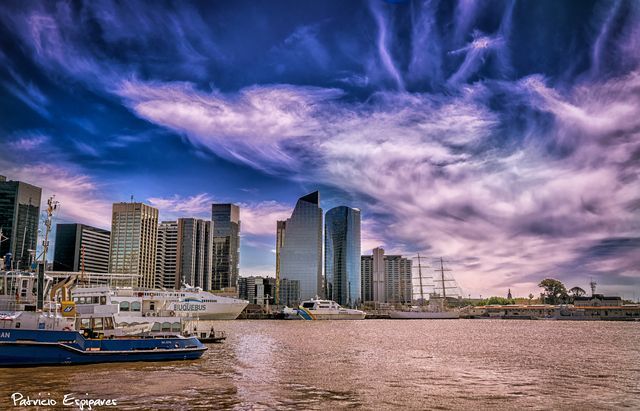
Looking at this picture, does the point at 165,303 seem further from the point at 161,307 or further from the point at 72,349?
Result: the point at 72,349

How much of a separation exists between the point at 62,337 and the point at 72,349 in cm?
133

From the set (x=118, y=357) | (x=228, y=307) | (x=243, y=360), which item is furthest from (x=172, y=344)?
(x=228, y=307)

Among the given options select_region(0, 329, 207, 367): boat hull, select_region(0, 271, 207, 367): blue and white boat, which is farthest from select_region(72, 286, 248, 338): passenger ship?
select_region(0, 329, 207, 367): boat hull

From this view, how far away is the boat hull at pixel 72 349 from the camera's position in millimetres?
41219

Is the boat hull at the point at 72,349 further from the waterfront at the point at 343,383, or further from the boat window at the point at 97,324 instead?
the boat window at the point at 97,324

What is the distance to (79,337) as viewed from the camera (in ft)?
143

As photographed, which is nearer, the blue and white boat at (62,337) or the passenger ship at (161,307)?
the blue and white boat at (62,337)

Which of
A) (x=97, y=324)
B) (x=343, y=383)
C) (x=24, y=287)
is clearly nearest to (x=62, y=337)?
(x=97, y=324)

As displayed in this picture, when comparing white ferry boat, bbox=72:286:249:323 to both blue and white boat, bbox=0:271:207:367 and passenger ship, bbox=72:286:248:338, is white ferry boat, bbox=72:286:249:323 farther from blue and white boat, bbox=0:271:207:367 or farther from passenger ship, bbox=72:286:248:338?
blue and white boat, bbox=0:271:207:367

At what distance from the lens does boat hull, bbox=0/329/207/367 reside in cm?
4122

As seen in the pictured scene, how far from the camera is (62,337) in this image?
4291 cm

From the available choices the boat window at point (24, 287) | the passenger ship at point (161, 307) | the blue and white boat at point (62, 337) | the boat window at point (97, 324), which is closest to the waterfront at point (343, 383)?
the blue and white boat at point (62, 337)

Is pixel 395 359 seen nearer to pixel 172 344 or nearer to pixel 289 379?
pixel 289 379

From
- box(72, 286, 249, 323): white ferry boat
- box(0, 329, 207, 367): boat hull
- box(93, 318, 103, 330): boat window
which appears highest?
box(72, 286, 249, 323): white ferry boat
